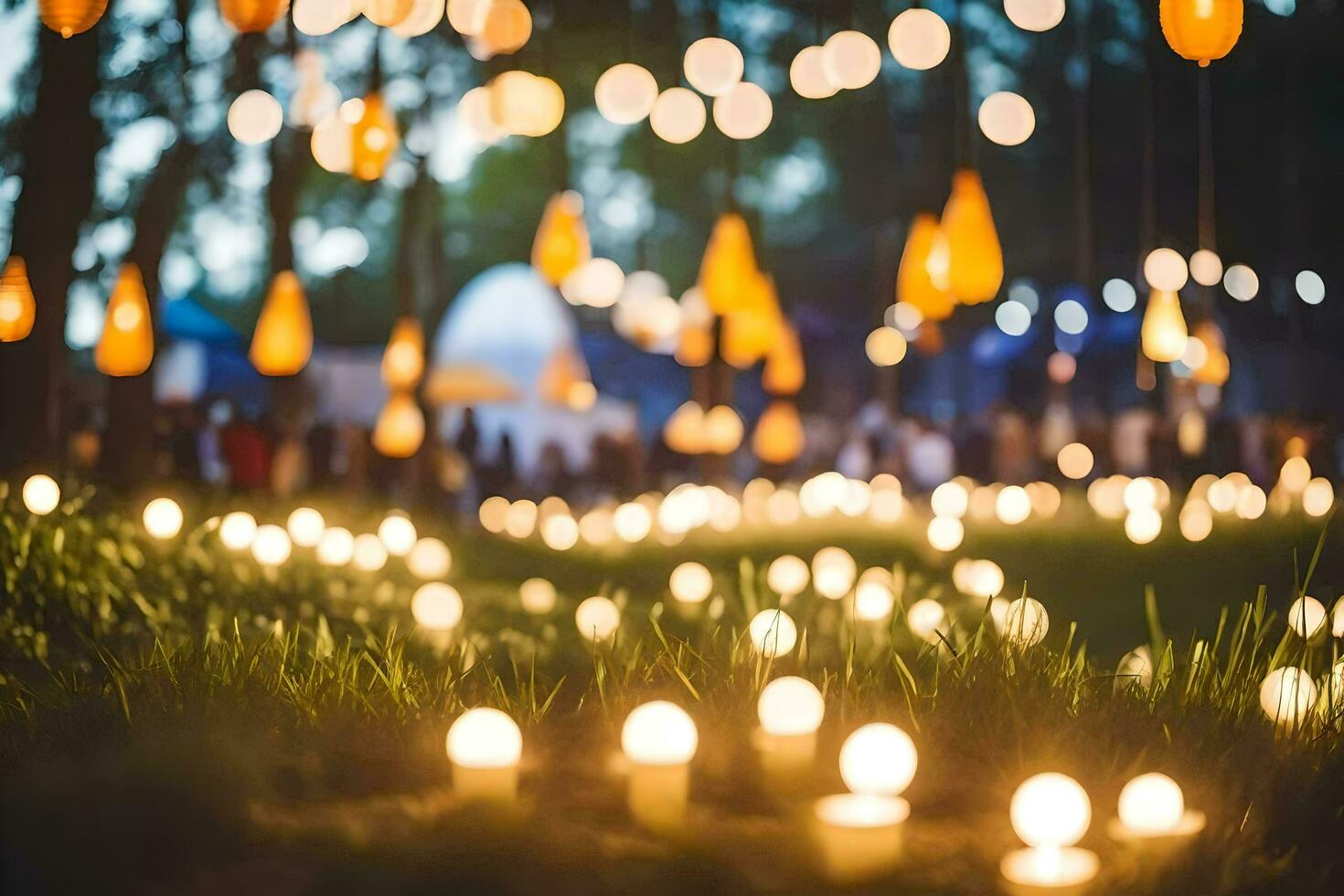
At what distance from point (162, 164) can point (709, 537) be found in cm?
421

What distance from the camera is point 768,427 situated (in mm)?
13164

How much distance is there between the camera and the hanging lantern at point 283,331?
328 inches

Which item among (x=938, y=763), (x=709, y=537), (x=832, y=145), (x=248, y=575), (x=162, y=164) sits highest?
(x=832, y=145)

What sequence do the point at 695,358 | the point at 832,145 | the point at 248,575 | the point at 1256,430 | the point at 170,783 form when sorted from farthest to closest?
the point at 832,145 < the point at 1256,430 < the point at 695,358 < the point at 248,575 < the point at 170,783

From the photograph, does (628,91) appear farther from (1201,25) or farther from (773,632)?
(773,632)

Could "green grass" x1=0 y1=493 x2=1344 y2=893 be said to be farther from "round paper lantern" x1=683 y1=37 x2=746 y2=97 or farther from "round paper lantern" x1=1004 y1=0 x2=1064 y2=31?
"round paper lantern" x1=683 y1=37 x2=746 y2=97

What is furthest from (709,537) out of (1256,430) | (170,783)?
(1256,430)

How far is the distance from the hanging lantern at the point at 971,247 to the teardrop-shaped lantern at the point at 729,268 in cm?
167

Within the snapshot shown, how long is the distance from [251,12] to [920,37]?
2.78 metres

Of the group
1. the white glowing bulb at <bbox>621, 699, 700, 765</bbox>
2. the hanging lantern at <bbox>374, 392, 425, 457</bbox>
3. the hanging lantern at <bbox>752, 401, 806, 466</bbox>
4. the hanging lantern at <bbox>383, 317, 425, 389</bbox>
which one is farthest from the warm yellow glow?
the hanging lantern at <bbox>752, 401, 806, 466</bbox>

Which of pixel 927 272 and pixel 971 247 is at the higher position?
pixel 927 272

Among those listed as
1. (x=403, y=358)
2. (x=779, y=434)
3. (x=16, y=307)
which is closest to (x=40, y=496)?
(x=16, y=307)

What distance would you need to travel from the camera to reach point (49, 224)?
7.41m

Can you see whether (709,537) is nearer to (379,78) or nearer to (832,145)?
(379,78)
